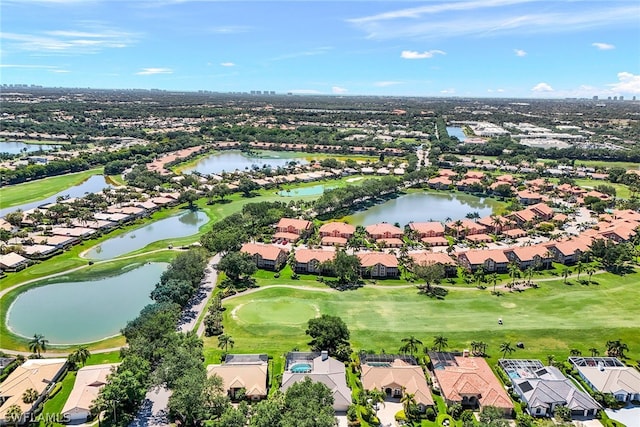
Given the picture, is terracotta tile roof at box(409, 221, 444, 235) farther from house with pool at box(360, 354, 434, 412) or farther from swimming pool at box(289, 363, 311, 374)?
swimming pool at box(289, 363, 311, 374)

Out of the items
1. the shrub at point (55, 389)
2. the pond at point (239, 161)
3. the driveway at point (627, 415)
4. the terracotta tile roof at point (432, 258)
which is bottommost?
the driveway at point (627, 415)

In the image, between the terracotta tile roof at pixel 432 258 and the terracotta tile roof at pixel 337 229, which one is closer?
the terracotta tile roof at pixel 432 258

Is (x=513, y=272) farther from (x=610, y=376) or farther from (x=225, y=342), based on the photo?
(x=225, y=342)

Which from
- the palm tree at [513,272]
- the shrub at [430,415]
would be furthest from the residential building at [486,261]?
the shrub at [430,415]

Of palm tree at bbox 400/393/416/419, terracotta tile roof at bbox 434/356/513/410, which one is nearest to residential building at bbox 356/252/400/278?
terracotta tile roof at bbox 434/356/513/410

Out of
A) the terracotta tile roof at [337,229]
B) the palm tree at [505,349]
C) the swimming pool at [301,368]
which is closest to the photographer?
the swimming pool at [301,368]

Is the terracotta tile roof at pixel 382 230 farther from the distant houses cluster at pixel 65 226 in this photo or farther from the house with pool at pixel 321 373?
the distant houses cluster at pixel 65 226

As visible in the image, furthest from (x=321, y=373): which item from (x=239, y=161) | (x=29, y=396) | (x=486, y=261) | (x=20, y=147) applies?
(x=20, y=147)
